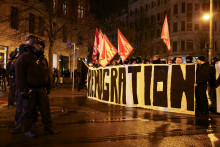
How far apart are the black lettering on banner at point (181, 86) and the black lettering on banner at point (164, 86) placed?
269 mm

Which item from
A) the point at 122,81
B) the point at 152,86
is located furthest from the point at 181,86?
the point at 122,81

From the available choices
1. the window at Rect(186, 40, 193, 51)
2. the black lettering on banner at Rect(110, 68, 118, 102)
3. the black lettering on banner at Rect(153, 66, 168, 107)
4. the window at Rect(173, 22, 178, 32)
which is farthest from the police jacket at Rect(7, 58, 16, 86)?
the window at Rect(173, 22, 178, 32)

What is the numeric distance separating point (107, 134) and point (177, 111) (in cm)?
384

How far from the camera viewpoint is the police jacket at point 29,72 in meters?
5.05

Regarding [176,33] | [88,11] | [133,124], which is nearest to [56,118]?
[133,124]

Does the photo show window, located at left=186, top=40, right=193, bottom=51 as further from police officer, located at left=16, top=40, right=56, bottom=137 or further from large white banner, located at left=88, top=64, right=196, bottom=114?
police officer, located at left=16, top=40, right=56, bottom=137

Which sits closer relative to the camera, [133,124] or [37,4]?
[133,124]

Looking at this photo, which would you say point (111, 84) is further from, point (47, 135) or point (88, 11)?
point (88, 11)

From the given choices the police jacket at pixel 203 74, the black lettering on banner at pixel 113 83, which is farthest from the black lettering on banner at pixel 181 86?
the black lettering on banner at pixel 113 83

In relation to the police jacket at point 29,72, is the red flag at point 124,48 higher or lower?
higher

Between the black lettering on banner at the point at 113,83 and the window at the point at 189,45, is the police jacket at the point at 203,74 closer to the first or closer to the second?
the black lettering on banner at the point at 113,83

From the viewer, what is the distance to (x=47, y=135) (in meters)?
5.39

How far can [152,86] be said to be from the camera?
30.3ft

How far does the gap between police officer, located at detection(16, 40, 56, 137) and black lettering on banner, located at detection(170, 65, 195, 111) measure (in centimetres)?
478
